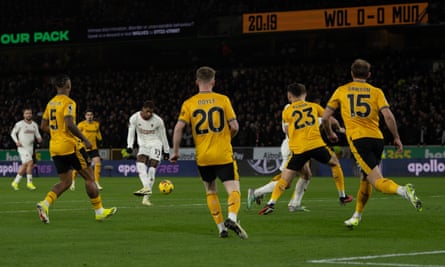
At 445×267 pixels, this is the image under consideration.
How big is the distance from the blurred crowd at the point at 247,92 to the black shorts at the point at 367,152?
2606cm

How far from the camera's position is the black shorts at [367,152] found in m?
13.1

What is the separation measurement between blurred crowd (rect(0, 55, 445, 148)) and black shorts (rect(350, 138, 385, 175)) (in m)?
26.1

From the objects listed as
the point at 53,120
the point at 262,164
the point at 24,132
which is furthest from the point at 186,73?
the point at 53,120

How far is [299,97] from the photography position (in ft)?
54.1

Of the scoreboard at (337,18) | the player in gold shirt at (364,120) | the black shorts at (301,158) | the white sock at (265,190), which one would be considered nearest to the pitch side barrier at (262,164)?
the scoreboard at (337,18)

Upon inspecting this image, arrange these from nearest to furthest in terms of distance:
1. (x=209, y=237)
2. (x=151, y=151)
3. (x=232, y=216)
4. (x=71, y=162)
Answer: (x=232, y=216)
(x=209, y=237)
(x=71, y=162)
(x=151, y=151)

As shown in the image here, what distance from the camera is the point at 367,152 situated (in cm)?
1314

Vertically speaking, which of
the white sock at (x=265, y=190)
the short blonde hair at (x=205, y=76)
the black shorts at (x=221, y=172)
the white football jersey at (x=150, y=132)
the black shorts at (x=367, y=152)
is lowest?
the white sock at (x=265, y=190)

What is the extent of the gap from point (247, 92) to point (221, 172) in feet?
123

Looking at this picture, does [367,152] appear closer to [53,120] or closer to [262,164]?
[53,120]

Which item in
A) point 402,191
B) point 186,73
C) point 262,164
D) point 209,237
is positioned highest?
point 186,73

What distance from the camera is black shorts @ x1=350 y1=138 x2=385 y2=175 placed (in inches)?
515

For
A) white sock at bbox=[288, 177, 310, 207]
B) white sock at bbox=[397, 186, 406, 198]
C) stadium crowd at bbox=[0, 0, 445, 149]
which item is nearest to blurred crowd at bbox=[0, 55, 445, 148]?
stadium crowd at bbox=[0, 0, 445, 149]

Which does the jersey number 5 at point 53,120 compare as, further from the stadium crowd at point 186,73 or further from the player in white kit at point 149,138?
the stadium crowd at point 186,73
